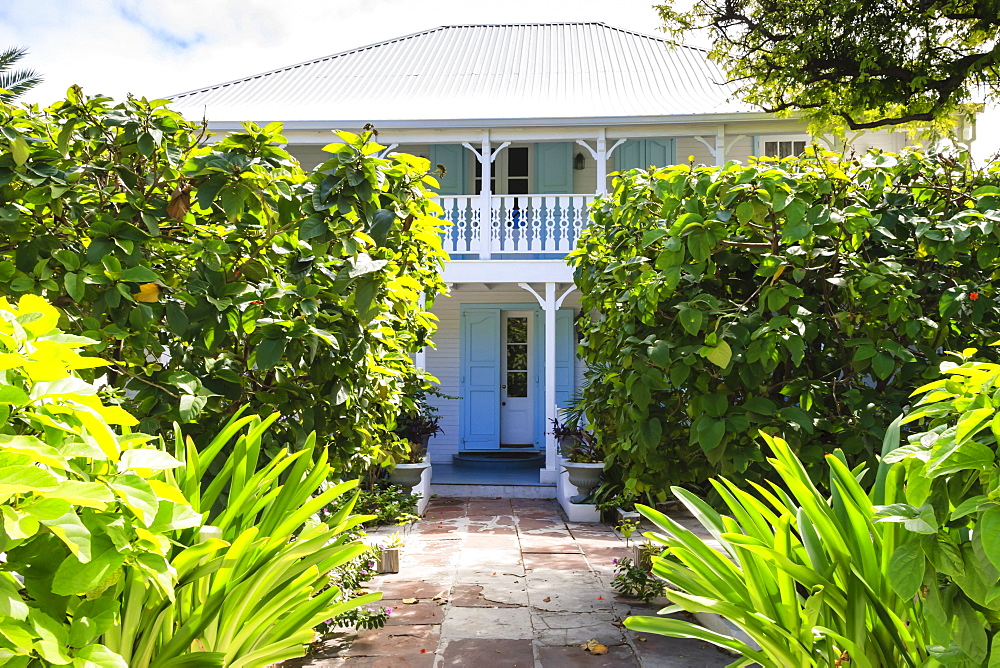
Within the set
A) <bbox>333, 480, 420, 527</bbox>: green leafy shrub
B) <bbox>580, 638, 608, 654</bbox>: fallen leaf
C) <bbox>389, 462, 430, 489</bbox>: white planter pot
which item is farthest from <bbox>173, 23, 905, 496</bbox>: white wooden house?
<bbox>580, 638, 608, 654</bbox>: fallen leaf

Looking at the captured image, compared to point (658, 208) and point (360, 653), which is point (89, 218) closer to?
point (658, 208)

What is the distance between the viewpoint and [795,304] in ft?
10.4

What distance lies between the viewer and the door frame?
12453 millimetres

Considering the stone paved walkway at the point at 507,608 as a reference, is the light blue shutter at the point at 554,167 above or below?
above

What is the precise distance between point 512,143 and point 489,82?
Answer: 1211 mm

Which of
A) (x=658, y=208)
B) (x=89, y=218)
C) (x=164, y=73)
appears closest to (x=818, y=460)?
(x=658, y=208)

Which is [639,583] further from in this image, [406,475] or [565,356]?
[565,356]

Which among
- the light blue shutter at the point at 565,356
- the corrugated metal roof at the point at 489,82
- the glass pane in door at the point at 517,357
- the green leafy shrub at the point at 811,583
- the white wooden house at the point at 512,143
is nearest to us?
the green leafy shrub at the point at 811,583

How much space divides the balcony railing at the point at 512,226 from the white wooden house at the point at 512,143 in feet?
0.10

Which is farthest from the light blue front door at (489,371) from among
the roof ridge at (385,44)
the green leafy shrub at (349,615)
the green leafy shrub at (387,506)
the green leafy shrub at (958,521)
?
the green leafy shrub at (958,521)

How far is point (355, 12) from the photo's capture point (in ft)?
58.7

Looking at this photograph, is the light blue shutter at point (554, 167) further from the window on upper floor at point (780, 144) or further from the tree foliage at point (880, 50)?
the tree foliage at point (880, 50)

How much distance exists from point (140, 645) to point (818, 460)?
2561 millimetres

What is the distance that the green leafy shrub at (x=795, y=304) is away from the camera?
3070 mm
